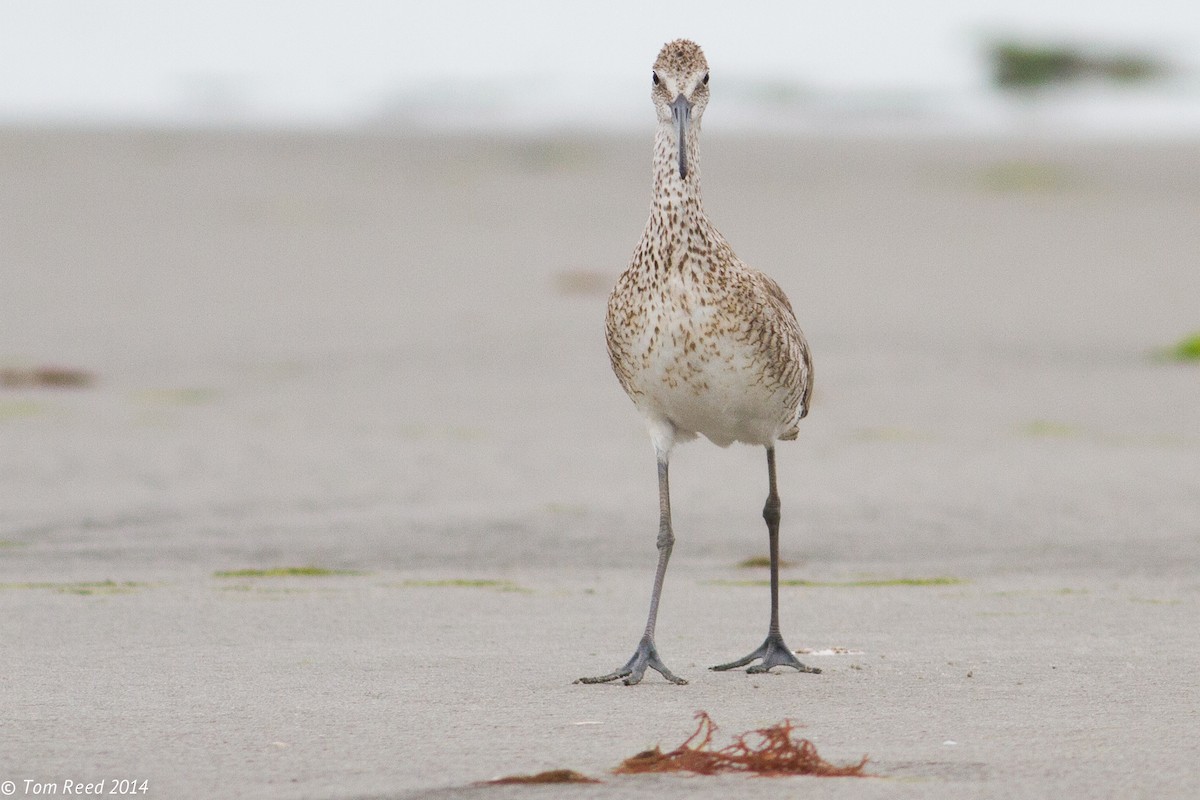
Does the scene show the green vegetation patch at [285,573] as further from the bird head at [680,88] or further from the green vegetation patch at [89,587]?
the bird head at [680,88]

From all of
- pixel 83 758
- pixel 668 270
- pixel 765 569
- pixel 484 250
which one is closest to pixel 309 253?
pixel 484 250

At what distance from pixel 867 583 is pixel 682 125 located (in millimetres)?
3024

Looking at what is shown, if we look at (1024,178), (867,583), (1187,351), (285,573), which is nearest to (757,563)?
(867,583)

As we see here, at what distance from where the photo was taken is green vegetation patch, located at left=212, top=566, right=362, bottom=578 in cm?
931

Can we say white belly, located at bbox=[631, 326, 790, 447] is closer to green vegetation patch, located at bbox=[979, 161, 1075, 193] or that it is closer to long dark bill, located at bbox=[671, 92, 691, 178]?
long dark bill, located at bbox=[671, 92, 691, 178]

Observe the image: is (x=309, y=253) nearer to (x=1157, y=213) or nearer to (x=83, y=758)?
(x=1157, y=213)

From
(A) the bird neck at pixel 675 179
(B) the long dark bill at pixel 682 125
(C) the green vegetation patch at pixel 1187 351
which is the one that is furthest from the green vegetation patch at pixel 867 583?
(C) the green vegetation patch at pixel 1187 351

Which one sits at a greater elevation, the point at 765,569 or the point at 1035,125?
the point at 1035,125

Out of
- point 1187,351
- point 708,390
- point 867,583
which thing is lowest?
point 867,583

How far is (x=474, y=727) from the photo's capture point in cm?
577

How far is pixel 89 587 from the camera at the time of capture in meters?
8.73

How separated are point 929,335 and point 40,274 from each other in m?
9.67

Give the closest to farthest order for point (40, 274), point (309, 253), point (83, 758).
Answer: point (83, 758), point (40, 274), point (309, 253)

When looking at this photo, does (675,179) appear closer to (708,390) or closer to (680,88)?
(680,88)
